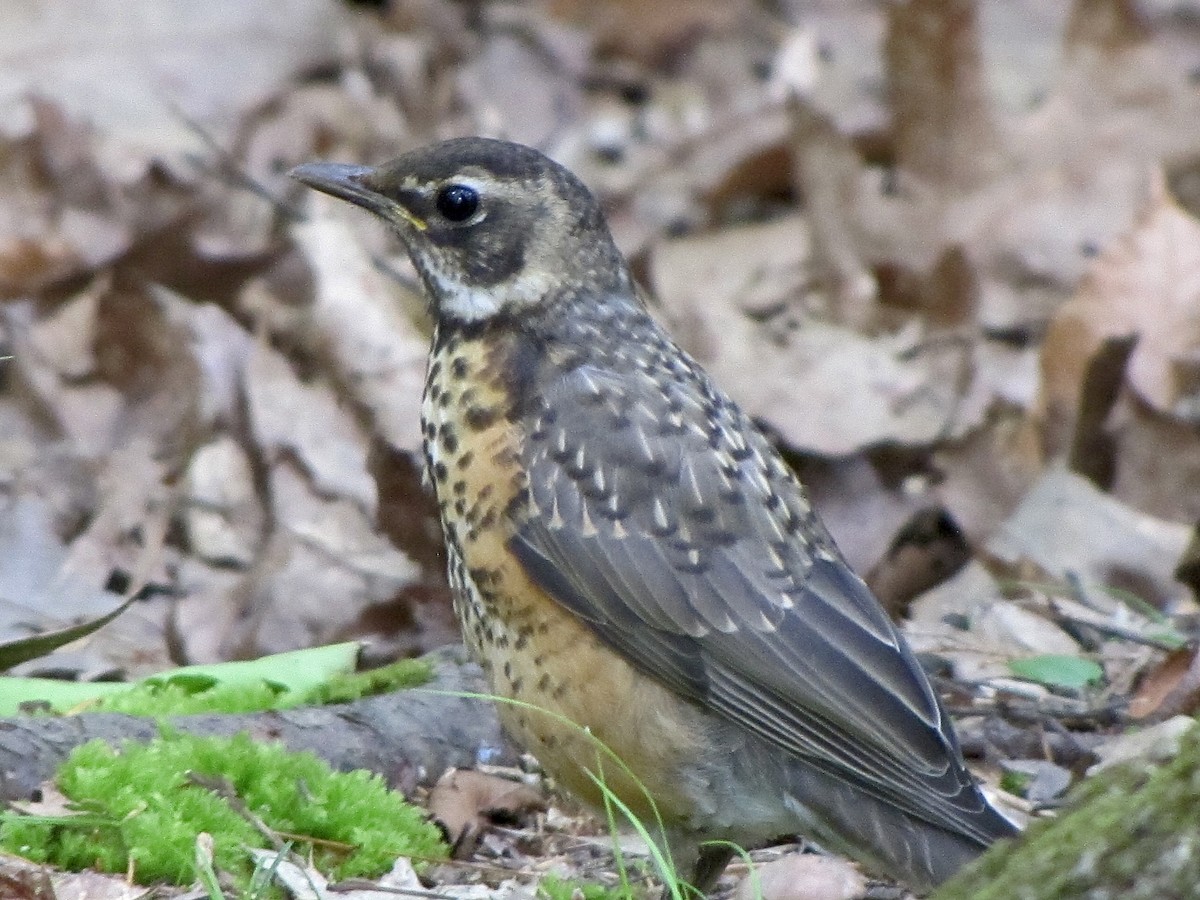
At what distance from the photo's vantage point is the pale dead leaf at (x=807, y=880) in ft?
18.9

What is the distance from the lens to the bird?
5.59 metres

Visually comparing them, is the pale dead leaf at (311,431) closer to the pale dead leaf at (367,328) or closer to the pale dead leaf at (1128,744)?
the pale dead leaf at (367,328)

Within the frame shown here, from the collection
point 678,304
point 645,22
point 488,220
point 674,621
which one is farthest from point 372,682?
point 645,22

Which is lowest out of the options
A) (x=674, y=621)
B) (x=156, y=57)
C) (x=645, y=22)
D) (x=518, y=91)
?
(x=674, y=621)

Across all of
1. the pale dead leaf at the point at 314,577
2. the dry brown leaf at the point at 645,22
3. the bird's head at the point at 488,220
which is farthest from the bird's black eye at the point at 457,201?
the dry brown leaf at the point at 645,22

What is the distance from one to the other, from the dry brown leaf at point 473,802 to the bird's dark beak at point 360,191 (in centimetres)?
169

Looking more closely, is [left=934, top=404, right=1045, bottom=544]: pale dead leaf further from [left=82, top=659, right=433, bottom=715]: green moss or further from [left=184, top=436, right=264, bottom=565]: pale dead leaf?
[left=82, top=659, right=433, bottom=715]: green moss

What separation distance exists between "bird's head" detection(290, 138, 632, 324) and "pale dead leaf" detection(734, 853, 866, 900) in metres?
1.81

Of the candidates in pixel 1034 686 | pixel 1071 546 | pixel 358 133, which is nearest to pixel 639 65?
pixel 358 133

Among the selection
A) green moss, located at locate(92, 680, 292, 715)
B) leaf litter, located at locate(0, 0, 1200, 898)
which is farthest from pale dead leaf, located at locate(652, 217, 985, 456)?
green moss, located at locate(92, 680, 292, 715)

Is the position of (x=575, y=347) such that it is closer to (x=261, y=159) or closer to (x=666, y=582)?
(x=666, y=582)

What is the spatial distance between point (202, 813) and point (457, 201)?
2.13 meters

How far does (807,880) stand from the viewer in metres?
5.84

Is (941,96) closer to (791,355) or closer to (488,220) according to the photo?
(791,355)
